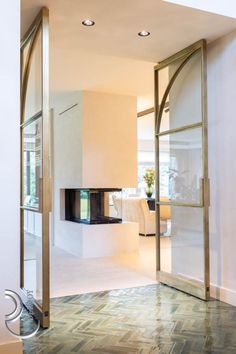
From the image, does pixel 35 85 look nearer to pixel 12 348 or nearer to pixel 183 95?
pixel 183 95

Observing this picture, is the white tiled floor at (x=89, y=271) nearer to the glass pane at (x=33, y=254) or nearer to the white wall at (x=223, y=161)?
the glass pane at (x=33, y=254)

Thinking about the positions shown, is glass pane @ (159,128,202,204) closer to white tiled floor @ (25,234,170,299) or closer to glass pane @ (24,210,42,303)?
white tiled floor @ (25,234,170,299)

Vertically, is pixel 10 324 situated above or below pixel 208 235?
below

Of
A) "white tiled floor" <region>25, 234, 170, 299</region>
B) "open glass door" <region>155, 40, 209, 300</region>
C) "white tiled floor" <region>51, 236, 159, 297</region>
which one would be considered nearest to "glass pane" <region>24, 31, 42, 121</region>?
"white tiled floor" <region>25, 234, 170, 299</region>

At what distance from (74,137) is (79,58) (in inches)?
78.5

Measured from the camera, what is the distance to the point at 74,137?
6.61m

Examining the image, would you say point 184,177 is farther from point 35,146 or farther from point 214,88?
point 35,146

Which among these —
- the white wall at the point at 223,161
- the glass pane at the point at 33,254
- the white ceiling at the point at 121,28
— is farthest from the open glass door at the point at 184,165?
the glass pane at the point at 33,254

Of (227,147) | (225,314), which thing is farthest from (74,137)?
(225,314)

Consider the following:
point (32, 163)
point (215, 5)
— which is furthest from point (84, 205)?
point (215, 5)

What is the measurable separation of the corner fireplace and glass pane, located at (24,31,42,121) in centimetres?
291

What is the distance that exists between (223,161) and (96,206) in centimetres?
314

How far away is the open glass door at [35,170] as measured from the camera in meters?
3.10

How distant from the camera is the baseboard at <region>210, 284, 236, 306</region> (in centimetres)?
365
